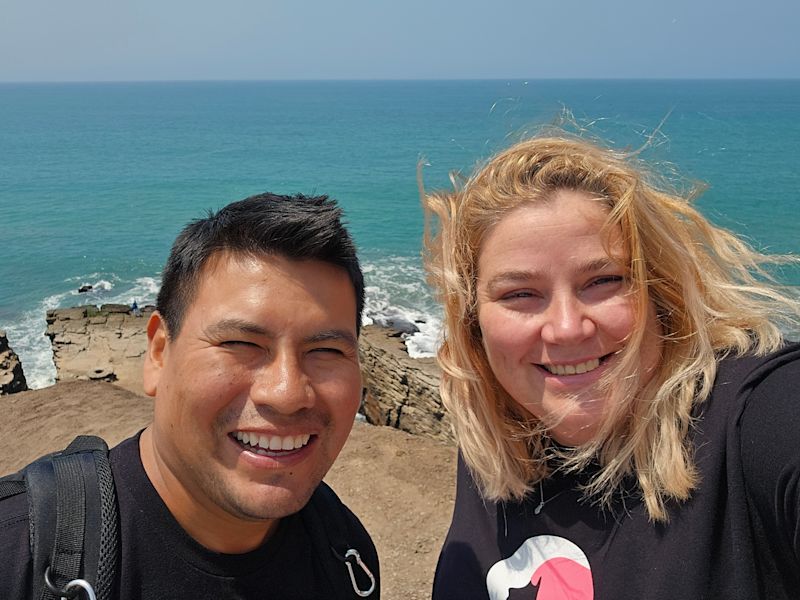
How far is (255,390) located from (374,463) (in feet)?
22.3

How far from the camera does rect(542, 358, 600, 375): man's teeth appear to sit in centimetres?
252

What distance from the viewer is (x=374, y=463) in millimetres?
8625

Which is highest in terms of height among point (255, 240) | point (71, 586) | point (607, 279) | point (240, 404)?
point (255, 240)

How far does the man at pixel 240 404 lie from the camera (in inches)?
82.7

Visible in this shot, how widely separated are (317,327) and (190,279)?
48 cm

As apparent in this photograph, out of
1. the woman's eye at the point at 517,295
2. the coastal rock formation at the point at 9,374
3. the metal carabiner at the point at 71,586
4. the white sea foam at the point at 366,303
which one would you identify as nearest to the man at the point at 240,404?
the metal carabiner at the point at 71,586

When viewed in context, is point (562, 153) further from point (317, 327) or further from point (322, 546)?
point (322, 546)

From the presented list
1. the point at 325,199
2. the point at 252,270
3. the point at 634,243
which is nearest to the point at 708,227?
the point at 634,243

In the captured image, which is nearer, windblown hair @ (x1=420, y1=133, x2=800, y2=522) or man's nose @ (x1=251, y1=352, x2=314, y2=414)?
man's nose @ (x1=251, y1=352, x2=314, y2=414)

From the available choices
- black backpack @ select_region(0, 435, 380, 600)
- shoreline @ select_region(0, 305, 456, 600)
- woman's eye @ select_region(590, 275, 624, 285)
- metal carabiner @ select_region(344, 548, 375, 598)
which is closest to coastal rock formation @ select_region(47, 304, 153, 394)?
shoreline @ select_region(0, 305, 456, 600)

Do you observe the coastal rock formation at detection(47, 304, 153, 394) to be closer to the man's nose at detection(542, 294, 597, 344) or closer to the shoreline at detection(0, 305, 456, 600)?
the shoreline at detection(0, 305, 456, 600)

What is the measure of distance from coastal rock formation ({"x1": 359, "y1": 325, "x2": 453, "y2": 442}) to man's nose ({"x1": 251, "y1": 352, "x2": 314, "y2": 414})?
788 cm

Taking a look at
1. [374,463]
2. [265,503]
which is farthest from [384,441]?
[265,503]

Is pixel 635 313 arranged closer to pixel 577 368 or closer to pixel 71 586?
pixel 577 368
